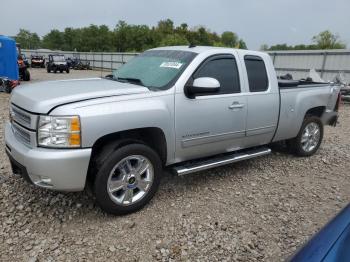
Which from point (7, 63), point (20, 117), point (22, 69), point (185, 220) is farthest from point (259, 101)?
point (22, 69)

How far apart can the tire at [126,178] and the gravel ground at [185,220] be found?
0.54 ft

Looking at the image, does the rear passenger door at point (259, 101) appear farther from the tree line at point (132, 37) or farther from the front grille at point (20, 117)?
the tree line at point (132, 37)

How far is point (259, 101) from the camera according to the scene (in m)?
4.51

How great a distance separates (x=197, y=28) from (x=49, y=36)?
47.4 m

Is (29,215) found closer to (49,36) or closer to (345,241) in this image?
(345,241)

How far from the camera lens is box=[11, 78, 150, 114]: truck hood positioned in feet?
10.0

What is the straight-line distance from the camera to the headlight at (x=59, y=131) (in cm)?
296

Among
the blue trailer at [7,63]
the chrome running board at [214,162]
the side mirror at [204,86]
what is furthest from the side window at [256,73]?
the blue trailer at [7,63]

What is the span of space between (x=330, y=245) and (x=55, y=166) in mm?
2288

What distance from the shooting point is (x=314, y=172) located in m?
5.14

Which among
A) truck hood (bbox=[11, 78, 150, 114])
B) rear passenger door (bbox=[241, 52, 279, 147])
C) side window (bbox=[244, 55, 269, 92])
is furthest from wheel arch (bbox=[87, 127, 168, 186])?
side window (bbox=[244, 55, 269, 92])

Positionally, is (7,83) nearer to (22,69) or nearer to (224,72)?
(22,69)

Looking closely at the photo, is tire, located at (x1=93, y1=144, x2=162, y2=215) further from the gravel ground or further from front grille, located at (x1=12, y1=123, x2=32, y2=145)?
front grille, located at (x1=12, y1=123, x2=32, y2=145)

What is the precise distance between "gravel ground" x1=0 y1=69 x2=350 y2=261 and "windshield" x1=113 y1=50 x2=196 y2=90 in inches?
55.3
